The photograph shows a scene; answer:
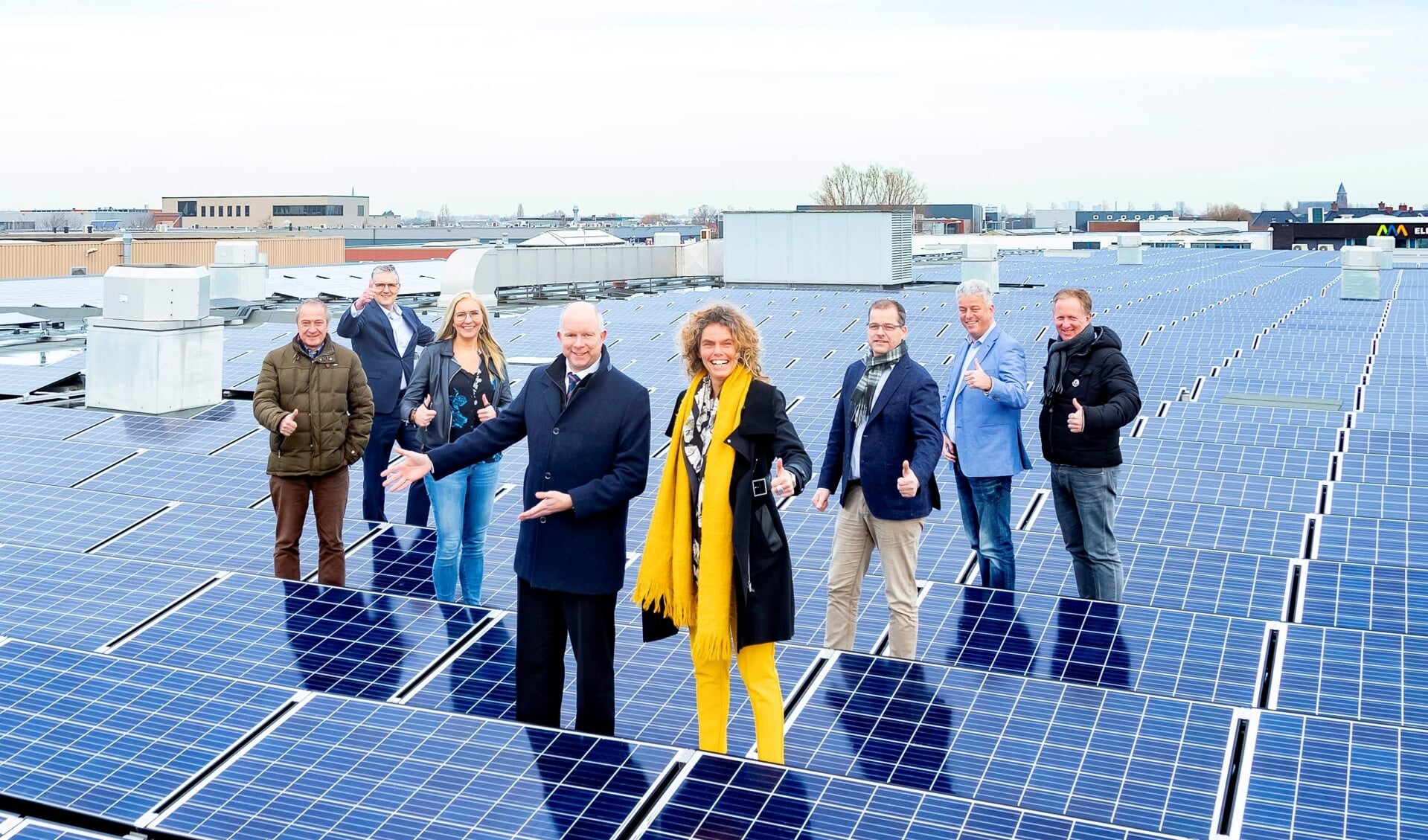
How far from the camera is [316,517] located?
809 centimetres

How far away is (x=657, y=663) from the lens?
6473 mm

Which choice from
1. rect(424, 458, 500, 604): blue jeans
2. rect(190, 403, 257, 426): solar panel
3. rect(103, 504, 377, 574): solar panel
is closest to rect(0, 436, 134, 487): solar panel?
rect(190, 403, 257, 426): solar panel

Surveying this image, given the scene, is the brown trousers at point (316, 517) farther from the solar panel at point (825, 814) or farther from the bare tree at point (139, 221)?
the bare tree at point (139, 221)

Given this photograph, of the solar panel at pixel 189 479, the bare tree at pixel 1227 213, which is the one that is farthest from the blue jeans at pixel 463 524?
the bare tree at pixel 1227 213

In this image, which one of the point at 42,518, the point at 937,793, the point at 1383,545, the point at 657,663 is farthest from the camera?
the point at 42,518

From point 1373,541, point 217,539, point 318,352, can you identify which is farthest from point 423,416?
point 1373,541

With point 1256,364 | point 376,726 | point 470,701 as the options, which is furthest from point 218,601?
point 1256,364

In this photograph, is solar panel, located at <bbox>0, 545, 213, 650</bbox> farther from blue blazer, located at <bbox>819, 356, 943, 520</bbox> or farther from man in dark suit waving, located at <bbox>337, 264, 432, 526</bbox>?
blue blazer, located at <bbox>819, 356, 943, 520</bbox>

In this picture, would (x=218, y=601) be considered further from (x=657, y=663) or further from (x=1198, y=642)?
(x=1198, y=642)

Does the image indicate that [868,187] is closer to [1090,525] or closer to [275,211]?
[275,211]

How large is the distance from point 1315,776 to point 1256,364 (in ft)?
41.1

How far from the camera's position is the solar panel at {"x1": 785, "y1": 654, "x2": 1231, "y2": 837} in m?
4.74

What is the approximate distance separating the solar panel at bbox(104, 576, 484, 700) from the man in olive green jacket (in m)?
0.88

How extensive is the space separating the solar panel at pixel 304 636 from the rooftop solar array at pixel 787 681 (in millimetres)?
21
